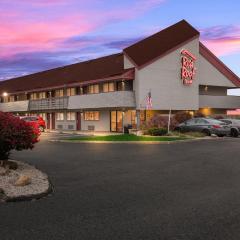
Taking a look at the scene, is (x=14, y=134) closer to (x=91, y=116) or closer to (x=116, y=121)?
(x=116, y=121)

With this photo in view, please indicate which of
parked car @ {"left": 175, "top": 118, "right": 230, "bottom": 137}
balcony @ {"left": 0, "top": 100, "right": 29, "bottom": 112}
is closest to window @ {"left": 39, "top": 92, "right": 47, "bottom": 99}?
balcony @ {"left": 0, "top": 100, "right": 29, "bottom": 112}

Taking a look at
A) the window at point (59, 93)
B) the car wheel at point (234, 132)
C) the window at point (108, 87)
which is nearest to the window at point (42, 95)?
the window at point (59, 93)

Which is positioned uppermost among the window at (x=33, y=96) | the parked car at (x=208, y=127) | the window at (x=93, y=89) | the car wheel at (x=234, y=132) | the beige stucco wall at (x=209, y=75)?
the beige stucco wall at (x=209, y=75)

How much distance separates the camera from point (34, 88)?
61.8m

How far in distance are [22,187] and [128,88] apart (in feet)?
122

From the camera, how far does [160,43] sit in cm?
4966

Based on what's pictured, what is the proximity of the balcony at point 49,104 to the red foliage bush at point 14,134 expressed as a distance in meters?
40.2

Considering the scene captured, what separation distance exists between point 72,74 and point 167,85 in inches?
547

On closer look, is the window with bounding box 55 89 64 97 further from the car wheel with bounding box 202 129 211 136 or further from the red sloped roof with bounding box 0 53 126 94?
the car wheel with bounding box 202 129 211 136

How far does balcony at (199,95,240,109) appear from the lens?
54.1 m

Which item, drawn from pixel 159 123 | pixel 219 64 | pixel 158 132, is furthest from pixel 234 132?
pixel 219 64

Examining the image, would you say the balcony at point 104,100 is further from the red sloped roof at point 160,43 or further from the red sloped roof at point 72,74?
the red sloped roof at point 160,43

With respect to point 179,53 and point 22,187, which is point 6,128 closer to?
point 22,187

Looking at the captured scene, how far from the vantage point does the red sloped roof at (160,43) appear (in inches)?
1847
